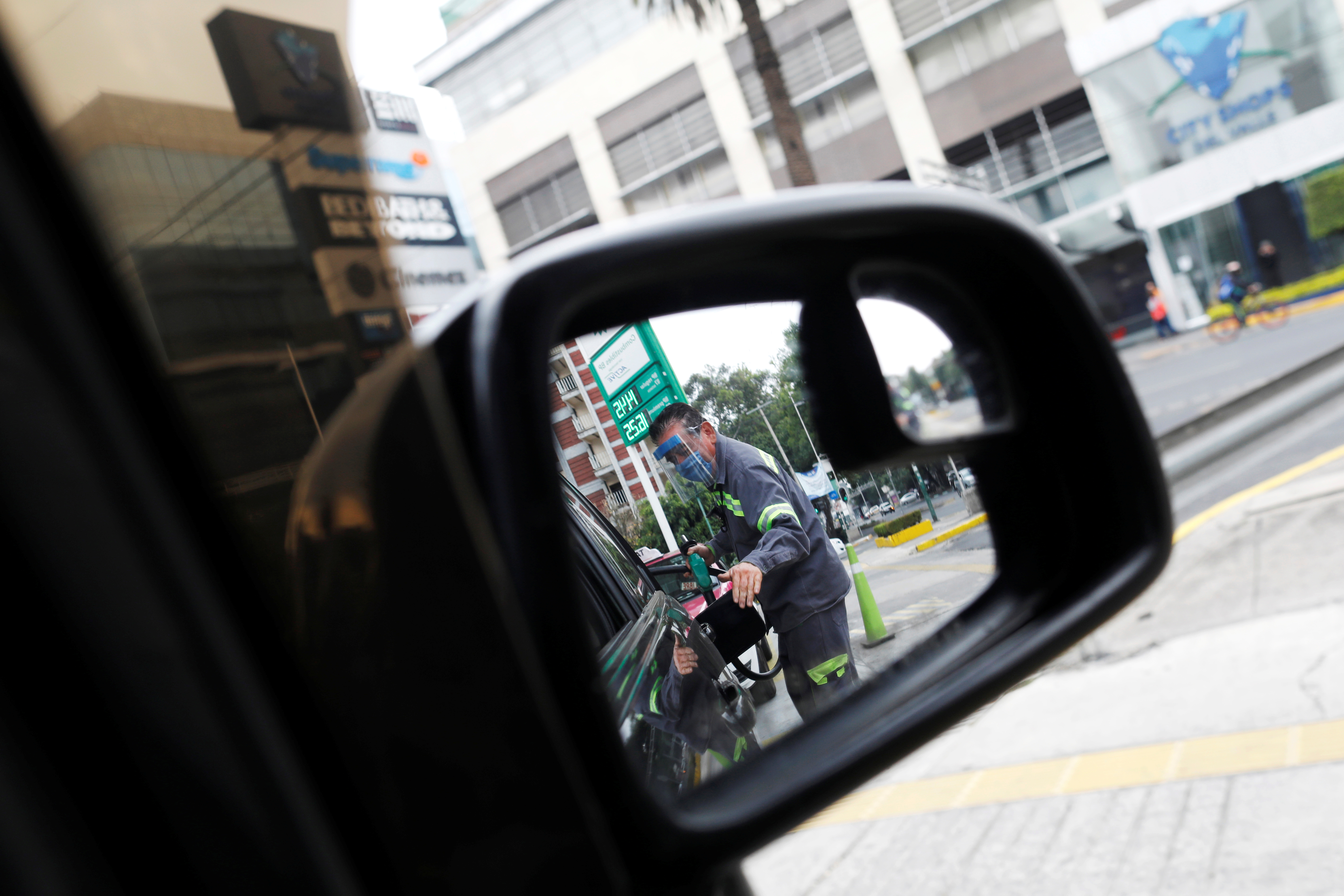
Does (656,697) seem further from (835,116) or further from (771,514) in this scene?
(835,116)

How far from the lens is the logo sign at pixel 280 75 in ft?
2.40

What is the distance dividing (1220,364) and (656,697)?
800 inches

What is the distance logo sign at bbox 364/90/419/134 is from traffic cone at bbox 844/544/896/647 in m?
0.61

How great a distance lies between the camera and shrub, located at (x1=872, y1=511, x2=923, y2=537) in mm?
1143

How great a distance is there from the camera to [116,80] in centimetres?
72

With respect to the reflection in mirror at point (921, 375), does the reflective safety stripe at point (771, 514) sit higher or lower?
lower

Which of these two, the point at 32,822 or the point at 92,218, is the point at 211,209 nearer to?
the point at 92,218

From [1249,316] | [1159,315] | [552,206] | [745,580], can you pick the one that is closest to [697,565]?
[745,580]

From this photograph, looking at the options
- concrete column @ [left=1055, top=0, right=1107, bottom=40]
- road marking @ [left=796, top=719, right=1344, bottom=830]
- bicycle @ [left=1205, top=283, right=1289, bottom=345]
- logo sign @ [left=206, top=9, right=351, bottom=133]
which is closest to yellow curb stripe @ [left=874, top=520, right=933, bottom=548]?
logo sign @ [left=206, top=9, right=351, bottom=133]

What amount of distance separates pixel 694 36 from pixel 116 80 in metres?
35.4

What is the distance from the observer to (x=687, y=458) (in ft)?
3.45

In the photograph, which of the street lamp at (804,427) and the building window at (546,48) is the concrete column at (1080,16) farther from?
the street lamp at (804,427)

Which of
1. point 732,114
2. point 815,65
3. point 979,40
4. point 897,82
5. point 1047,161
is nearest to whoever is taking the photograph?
point 1047,161

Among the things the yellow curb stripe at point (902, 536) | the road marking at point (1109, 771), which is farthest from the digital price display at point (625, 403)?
the road marking at point (1109, 771)
